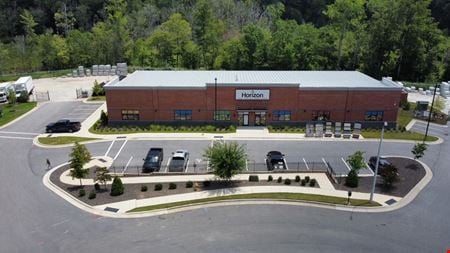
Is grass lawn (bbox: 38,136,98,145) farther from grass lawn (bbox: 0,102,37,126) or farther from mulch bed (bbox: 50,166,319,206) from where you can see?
grass lawn (bbox: 0,102,37,126)

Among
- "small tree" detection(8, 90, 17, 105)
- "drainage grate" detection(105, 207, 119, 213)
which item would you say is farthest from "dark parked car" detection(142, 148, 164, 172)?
"small tree" detection(8, 90, 17, 105)

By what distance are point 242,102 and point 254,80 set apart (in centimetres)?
437

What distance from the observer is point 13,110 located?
188 ft

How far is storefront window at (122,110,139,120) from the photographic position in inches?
1965

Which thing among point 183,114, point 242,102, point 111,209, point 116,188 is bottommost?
point 111,209

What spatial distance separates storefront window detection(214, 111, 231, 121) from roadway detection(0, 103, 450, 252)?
21.5 m

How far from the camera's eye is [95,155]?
134 ft

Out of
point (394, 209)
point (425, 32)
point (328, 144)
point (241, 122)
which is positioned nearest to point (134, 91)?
point (241, 122)

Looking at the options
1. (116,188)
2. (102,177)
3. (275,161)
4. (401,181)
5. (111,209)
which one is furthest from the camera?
(275,161)

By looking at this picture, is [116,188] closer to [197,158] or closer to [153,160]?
[153,160]

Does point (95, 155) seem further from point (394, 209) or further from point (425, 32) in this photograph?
point (425, 32)

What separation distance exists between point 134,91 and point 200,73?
1302cm

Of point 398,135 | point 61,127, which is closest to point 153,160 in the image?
point 61,127

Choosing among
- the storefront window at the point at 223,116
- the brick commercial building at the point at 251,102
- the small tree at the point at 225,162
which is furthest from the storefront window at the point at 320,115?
the small tree at the point at 225,162
